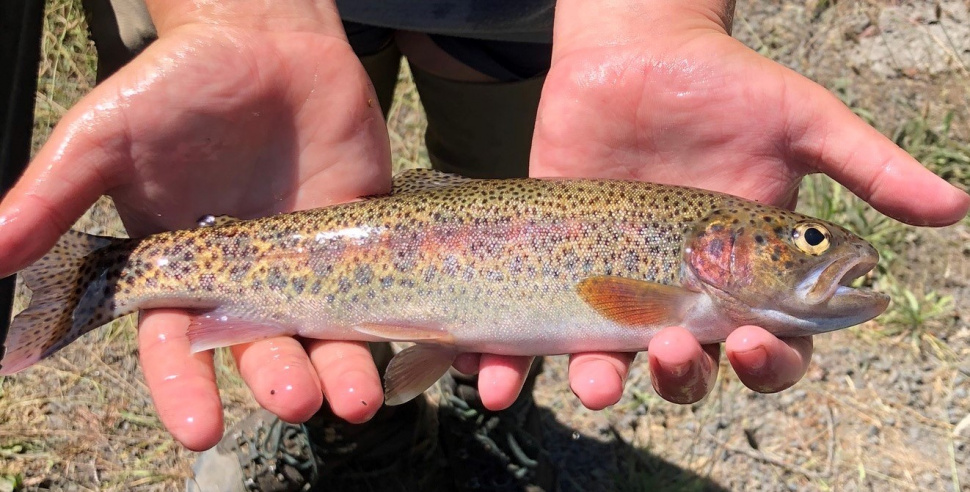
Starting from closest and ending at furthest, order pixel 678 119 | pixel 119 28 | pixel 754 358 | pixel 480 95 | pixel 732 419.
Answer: pixel 754 358
pixel 678 119
pixel 119 28
pixel 480 95
pixel 732 419

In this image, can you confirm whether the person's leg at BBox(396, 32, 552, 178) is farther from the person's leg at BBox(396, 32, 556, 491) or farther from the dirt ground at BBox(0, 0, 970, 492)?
the dirt ground at BBox(0, 0, 970, 492)

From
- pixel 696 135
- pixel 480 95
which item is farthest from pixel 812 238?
pixel 480 95

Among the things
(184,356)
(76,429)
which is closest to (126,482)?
(76,429)

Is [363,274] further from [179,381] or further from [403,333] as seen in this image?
[179,381]

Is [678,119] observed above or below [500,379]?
above

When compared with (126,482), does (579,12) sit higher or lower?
higher

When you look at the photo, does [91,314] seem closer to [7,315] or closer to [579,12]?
[7,315]

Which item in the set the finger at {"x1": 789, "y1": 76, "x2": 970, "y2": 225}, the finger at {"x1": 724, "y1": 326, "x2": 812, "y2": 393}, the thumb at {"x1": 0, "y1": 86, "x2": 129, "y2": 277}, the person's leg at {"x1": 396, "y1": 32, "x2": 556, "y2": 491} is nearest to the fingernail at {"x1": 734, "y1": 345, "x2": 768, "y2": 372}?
the finger at {"x1": 724, "y1": 326, "x2": 812, "y2": 393}
